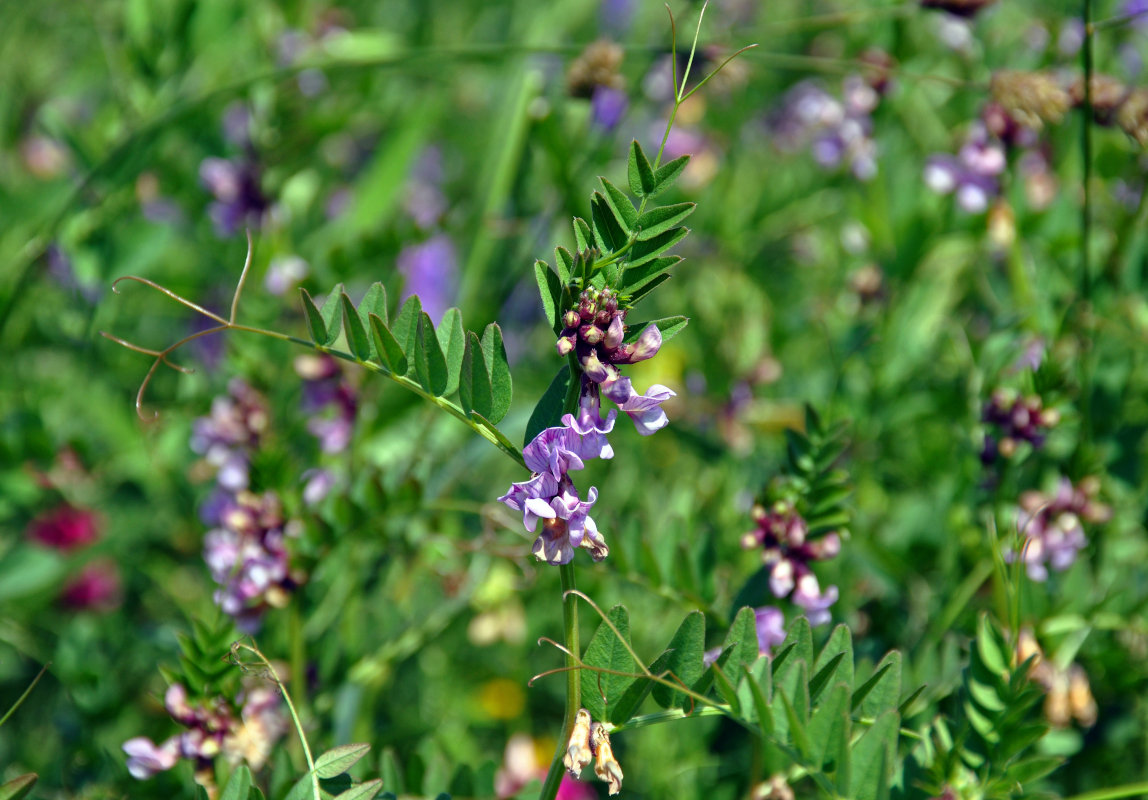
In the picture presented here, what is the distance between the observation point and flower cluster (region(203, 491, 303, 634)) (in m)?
1.15

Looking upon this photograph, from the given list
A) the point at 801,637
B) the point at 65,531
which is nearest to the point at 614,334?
the point at 801,637

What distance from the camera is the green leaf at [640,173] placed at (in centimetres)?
79

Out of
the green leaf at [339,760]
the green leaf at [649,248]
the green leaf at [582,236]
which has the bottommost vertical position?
the green leaf at [339,760]

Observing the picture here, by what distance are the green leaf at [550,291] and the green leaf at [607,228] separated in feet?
0.18

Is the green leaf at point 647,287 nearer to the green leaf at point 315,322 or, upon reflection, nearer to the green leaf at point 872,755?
the green leaf at point 315,322

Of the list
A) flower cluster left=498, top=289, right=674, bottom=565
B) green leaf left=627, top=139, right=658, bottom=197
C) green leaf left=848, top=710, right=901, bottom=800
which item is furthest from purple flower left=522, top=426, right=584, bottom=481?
green leaf left=848, top=710, right=901, bottom=800

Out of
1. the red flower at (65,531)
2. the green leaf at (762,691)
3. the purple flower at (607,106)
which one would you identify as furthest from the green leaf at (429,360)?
the red flower at (65,531)

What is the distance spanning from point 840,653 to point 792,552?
7.6 inches

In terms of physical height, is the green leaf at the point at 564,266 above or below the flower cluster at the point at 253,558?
above

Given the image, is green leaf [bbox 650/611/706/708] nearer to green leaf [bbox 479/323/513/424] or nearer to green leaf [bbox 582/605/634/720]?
green leaf [bbox 582/605/634/720]

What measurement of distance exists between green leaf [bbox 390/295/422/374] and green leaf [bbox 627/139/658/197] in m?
0.22

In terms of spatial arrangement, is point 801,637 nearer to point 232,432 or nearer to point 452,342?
point 452,342

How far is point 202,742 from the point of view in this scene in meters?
0.99

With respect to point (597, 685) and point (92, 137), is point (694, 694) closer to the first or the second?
point (597, 685)
